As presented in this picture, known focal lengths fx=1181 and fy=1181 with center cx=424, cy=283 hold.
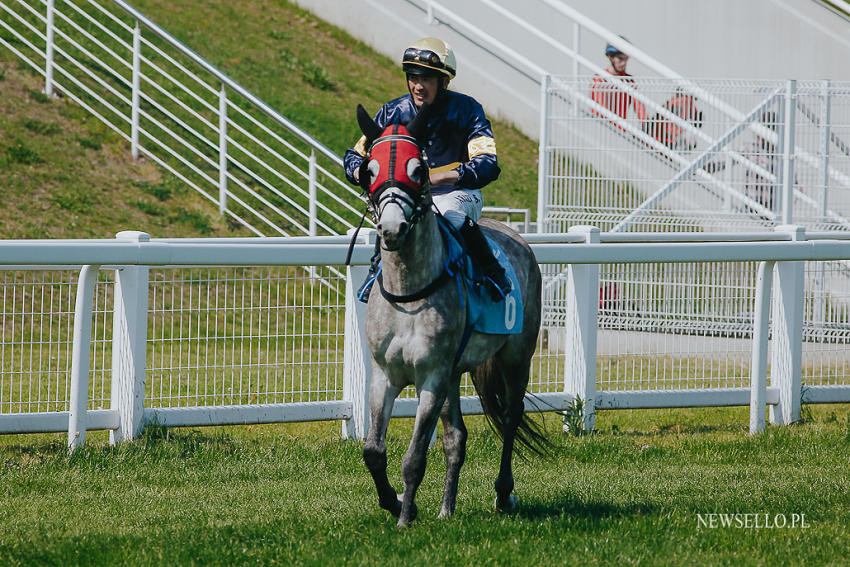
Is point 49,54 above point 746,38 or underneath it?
underneath

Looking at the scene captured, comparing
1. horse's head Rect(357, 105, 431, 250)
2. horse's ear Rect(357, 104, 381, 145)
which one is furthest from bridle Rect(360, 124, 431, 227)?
horse's ear Rect(357, 104, 381, 145)

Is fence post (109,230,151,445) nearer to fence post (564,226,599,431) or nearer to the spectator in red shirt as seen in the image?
fence post (564,226,599,431)

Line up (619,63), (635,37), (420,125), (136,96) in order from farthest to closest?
(635,37), (619,63), (136,96), (420,125)

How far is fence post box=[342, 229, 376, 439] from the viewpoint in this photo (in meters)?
7.87

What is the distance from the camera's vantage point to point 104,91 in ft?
51.3

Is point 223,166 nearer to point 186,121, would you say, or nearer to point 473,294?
point 186,121

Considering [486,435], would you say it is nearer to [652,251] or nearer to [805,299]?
[652,251]

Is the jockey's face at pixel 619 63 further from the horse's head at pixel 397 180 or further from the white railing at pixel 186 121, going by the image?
the horse's head at pixel 397 180

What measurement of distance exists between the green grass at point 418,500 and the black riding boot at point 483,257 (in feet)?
3.87

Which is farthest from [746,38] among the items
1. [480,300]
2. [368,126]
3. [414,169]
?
[414,169]

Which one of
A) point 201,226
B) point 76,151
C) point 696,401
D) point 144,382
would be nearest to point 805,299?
point 696,401

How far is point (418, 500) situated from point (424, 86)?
220 cm

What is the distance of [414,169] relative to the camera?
5.18 m

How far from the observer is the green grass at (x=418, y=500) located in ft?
17.1
